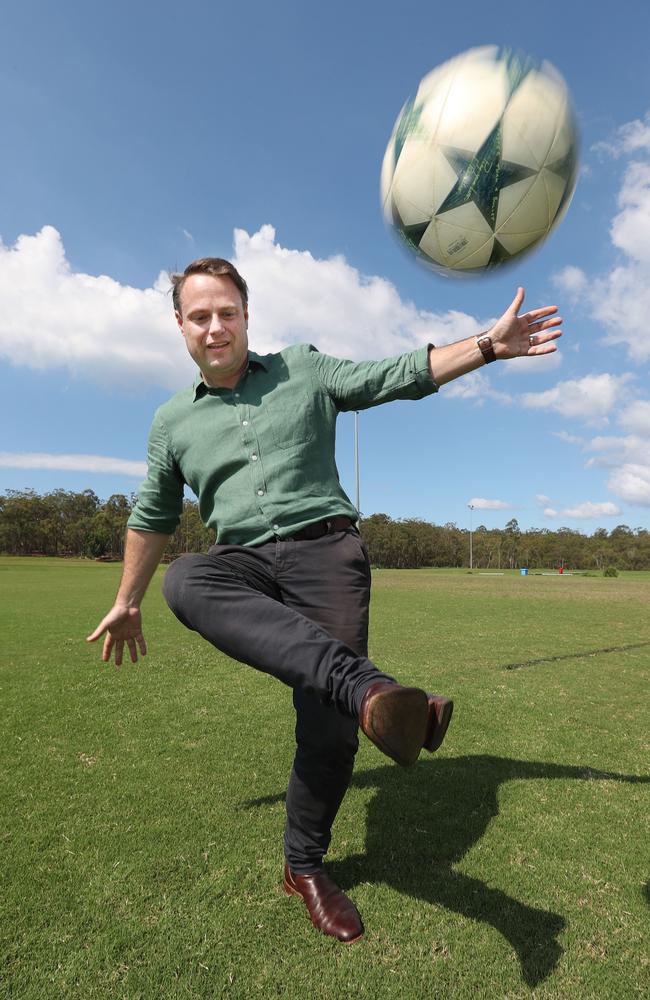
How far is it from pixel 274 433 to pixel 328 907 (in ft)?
6.96

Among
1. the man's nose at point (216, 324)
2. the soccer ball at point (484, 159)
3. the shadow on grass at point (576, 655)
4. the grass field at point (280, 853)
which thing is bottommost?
the grass field at point (280, 853)

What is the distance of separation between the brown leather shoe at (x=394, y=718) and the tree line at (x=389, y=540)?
8980cm

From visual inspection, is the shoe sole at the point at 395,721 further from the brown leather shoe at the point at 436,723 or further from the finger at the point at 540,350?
the finger at the point at 540,350

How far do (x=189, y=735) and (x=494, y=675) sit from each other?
439cm

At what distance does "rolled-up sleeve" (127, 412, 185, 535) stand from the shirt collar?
0.81 ft

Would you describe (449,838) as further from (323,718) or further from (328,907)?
(323,718)

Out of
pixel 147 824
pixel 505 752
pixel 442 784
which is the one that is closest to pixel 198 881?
pixel 147 824

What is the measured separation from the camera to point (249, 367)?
319 centimetres

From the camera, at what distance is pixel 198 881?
296 centimetres

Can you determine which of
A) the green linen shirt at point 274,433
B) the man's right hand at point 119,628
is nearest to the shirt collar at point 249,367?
the green linen shirt at point 274,433

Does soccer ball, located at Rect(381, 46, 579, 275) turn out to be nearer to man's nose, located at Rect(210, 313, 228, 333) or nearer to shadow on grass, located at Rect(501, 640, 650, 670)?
man's nose, located at Rect(210, 313, 228, 333)

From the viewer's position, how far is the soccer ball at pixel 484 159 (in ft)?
10.7

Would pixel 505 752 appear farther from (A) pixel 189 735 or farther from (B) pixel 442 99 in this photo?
(B) pixel 442 99

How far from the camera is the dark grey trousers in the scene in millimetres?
2557
